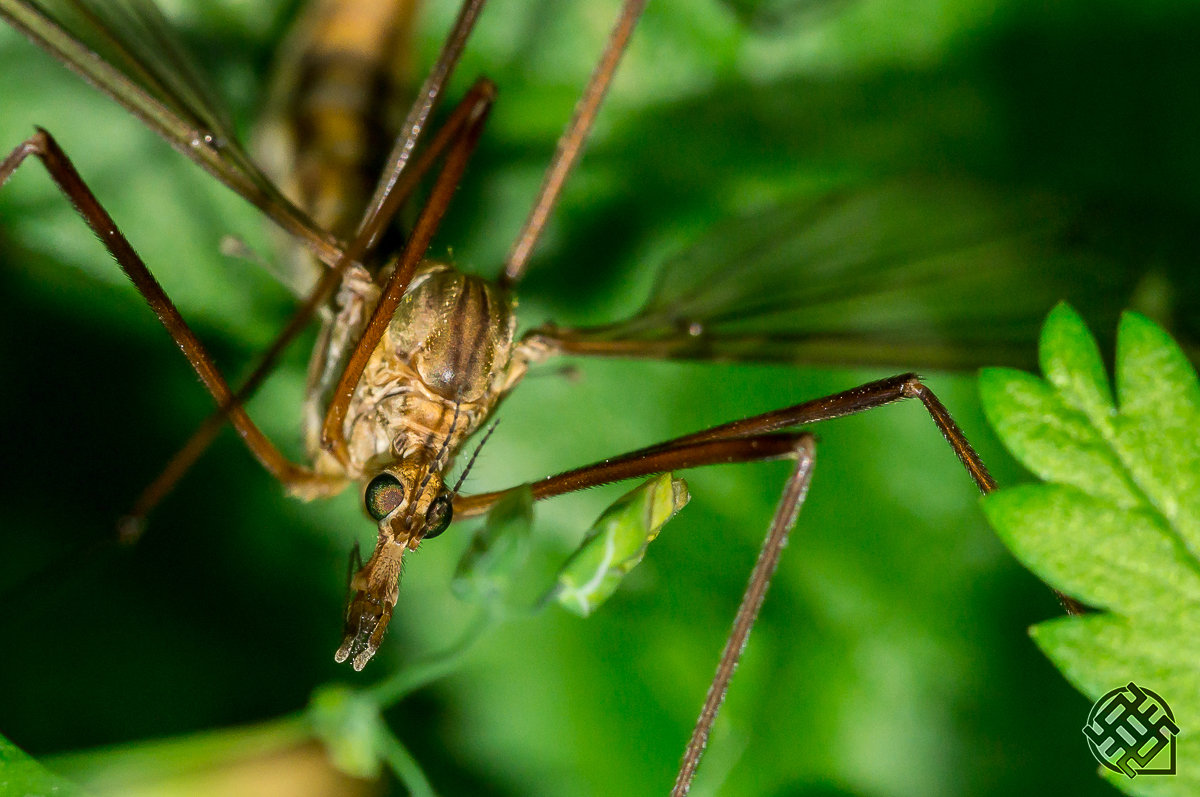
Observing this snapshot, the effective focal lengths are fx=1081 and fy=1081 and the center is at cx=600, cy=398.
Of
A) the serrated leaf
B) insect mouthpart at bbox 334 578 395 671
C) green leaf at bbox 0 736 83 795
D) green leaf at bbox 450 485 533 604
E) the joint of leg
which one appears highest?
the joint of leg

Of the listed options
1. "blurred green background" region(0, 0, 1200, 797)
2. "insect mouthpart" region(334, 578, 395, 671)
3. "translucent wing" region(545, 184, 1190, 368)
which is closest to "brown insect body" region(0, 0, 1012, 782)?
"insect mouthpart" region(334, 578, 395, 671)

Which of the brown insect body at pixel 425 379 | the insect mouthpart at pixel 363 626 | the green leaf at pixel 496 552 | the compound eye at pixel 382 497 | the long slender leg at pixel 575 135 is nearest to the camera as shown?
the green leaf at pixel 496 552

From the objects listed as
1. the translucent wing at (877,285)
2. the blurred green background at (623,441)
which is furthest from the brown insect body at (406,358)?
the blurred green background at (623,441)

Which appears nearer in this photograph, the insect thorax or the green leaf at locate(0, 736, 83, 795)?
the green leaf at locate(0, 736, 83, 795)

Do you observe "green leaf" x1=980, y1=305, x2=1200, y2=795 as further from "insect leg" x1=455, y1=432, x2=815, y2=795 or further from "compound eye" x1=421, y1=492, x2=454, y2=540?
"compound eye" x1=421, y1=492, x2=454, y2=540

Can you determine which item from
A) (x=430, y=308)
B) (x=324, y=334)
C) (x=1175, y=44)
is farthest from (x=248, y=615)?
(x=1175, y=44)

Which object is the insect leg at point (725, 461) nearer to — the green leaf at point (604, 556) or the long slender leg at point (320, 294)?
the green leaf at point (604, 556)

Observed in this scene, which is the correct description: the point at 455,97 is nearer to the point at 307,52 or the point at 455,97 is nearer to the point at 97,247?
the point at 307,52
